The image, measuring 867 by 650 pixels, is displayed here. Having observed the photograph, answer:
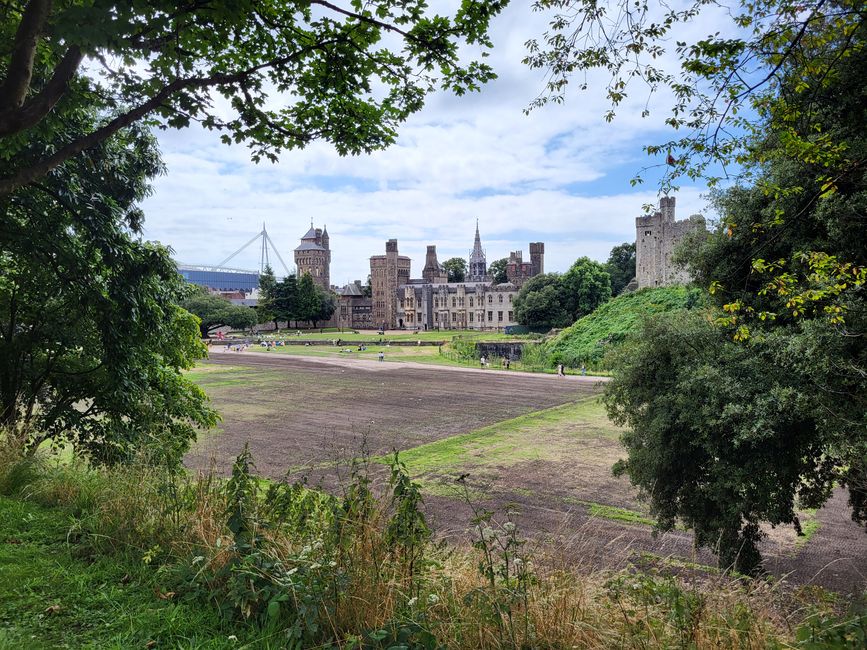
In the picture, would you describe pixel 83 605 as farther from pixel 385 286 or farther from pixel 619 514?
pixel 385 286

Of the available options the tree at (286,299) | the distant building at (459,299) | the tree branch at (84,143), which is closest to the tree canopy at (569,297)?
the distant building at (459,299)

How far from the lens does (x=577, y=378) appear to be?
128ft

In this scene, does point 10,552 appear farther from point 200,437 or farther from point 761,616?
point 200,437

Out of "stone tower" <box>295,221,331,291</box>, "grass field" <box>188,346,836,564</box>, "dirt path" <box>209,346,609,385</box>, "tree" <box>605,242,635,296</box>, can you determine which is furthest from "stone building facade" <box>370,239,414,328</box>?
"grass field" <box>188,346,836,564</box>

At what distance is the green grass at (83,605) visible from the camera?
12.4 ft

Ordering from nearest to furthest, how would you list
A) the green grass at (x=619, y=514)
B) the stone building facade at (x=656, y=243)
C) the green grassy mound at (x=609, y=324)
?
the green grass at (x=619, y=514) < the green grassy mound at (x=609, y=324) < the stone building facade at (x=656, y=243)

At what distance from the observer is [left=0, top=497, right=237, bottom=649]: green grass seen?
378cm

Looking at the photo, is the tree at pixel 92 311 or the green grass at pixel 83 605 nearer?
the green grass at pixel 83 605

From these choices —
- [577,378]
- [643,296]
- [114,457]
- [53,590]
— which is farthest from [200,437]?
[643,296]

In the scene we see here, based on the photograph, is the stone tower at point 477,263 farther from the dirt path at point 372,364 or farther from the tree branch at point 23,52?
the tree branch at point 23,52

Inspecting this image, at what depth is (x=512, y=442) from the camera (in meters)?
20.2

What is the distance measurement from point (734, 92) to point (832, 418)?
5454 millimetres

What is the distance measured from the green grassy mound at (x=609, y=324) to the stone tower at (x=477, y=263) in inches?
2885

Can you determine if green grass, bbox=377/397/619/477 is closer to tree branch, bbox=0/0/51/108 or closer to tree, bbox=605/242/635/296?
tree branch, bbox=0/0/51/108
